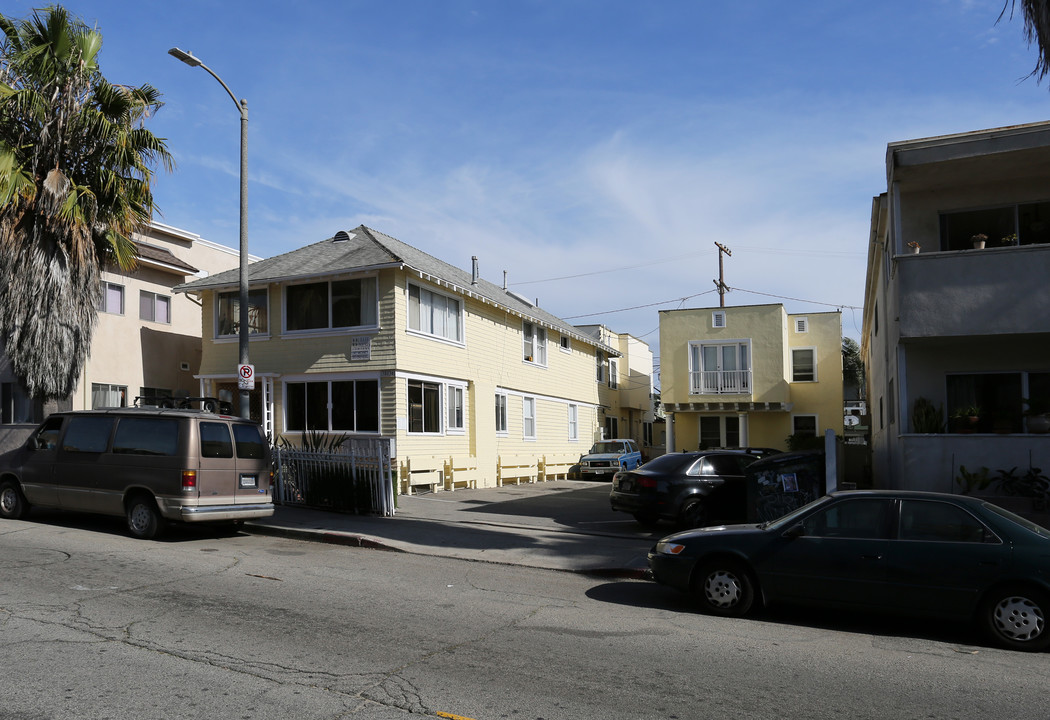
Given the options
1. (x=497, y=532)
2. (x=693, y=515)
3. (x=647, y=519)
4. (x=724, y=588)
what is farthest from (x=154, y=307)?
(x=724, y=588)

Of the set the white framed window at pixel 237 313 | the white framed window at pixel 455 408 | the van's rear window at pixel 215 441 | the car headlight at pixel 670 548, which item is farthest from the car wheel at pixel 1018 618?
the white framed window at pixel 237 313

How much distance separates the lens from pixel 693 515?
13992 mm

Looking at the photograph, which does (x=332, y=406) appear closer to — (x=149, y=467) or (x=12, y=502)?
(x=12, y=502)

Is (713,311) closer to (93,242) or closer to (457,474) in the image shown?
(457,474)

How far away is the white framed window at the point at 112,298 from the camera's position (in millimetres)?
20823

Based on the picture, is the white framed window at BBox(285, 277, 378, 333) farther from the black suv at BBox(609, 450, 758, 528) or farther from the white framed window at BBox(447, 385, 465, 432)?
the black suv at BBox(609, 450, 758, 528)

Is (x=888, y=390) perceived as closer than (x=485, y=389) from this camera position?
Yes

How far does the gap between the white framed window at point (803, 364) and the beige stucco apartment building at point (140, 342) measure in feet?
72.4

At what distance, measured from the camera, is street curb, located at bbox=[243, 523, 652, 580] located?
1038 cm

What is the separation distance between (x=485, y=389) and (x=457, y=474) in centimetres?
301

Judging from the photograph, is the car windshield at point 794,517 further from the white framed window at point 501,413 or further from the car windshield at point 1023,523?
the white framed window at point 501,413

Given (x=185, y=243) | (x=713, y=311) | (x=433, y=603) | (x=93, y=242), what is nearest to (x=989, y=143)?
(x=433, y=603)

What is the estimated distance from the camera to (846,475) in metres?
25.4

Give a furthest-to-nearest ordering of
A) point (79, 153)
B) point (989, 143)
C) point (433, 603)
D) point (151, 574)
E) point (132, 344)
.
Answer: point (132, 344) < point (79, 153) < point (989, 143) < point (151, 574) < point (433, 603)
